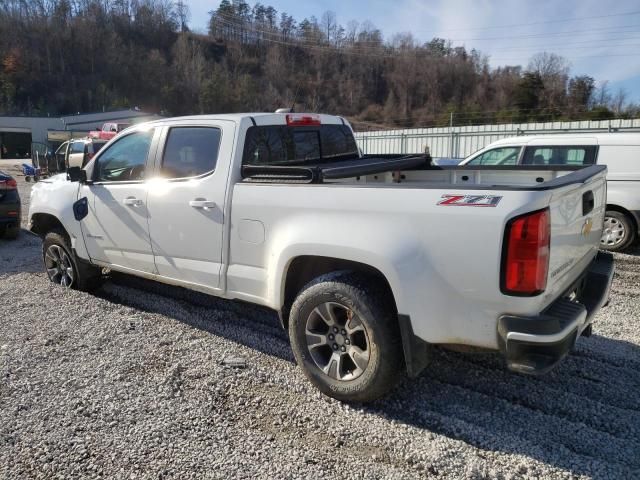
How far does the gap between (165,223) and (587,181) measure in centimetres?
312

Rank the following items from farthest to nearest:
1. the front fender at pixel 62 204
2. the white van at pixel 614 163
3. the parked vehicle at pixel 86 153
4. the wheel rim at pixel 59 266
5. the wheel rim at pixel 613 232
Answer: the parked vehicle at pixel 86 153, the wheel rim at pixel 613 232, the white van at pixel 614 163, the wheel rim at pixel 59 266, the front fender at pixel 62 204

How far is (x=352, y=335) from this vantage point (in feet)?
10.4

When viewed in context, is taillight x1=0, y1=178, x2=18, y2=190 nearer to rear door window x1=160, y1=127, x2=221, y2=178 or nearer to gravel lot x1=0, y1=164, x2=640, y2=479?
gravel lot x1=0, y1=164, x2=640, y2=479

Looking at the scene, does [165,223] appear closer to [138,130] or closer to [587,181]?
[138,130]

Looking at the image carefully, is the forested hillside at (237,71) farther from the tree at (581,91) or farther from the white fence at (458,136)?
the white fence at (458,136)

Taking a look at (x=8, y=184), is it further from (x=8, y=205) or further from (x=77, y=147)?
(x=77, y=147)

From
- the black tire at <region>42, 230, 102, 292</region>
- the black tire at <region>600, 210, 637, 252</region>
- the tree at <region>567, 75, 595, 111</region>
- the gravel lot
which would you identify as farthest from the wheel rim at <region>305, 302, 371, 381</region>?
the tree at <region>567, 75, 595, 111</region>

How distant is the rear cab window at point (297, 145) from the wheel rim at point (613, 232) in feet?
15.6

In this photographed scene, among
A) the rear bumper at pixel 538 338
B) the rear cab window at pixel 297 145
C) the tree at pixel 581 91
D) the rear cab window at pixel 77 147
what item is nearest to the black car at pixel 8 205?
the rear cab window at pixel 297 145

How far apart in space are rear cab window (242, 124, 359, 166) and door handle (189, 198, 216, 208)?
0.40 m

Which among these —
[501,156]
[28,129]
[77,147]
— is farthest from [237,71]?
[501,156]

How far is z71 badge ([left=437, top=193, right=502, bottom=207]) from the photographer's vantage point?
99.5 inches

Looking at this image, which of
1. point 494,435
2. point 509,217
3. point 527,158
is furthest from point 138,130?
point 527,158

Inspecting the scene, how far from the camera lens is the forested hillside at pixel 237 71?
3265 inches
